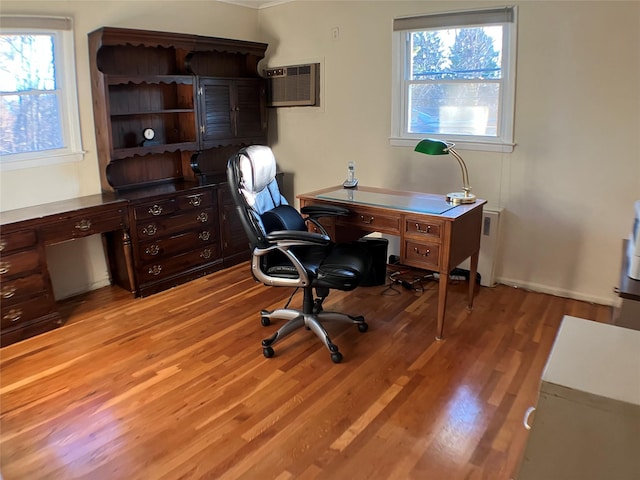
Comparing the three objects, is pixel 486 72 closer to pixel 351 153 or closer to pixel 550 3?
pixel 550 3

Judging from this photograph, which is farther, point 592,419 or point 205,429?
point 205,429

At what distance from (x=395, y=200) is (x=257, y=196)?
89cm

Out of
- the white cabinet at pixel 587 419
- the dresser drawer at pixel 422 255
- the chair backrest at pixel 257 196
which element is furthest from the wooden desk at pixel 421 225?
the white cabinet at pixel 587 419

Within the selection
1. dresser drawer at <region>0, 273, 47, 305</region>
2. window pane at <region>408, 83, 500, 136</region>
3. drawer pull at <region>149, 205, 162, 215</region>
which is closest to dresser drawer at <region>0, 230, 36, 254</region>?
dresser drawer at <region>0, 273, 47, 305</region>

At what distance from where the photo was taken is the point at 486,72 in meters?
3.56

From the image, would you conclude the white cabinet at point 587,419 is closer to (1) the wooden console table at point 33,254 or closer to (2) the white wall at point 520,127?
(2) the white wall at point 520,127

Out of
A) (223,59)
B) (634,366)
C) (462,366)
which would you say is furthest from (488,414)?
(223,59)

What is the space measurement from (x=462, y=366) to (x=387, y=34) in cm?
261

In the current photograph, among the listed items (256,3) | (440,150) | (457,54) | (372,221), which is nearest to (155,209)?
(372,221)

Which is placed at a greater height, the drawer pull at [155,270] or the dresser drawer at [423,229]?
the dresser drawer at [423,229]

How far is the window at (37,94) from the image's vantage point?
322cm

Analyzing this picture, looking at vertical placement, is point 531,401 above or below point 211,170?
below

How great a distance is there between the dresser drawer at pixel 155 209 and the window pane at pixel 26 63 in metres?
1.02

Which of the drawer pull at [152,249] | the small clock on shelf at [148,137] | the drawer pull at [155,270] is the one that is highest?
the small clock on shelf at [148,137]
